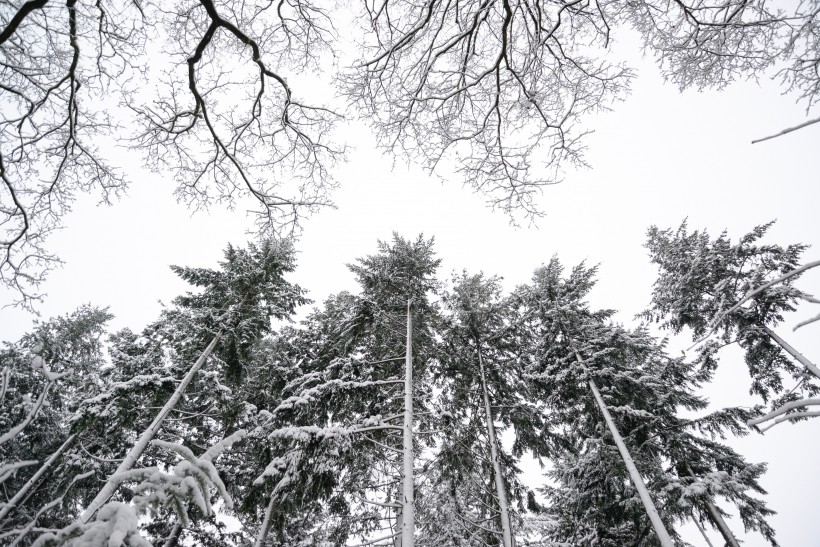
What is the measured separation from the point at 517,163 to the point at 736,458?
10.6 m

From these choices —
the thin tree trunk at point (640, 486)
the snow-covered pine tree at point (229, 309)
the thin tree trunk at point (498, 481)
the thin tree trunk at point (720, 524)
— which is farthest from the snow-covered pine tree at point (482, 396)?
the snow-covered pine tree at point (229, 309)

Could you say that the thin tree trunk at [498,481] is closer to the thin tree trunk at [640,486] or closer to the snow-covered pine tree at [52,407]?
the thin tree trunk at [640,486]

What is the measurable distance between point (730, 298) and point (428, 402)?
9.34 metres

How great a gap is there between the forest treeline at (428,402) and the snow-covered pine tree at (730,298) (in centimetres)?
7

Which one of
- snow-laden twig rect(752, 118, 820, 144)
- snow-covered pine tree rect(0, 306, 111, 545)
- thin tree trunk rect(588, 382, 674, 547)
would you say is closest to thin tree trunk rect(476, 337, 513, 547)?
thin tree trunk rect(588, 382, 674, 547)

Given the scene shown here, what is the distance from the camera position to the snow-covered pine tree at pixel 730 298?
9.98 metres

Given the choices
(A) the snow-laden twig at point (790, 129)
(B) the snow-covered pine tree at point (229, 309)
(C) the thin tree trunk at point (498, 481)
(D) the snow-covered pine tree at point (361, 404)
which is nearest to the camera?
(A) the snow-laden twig at point (790, 129)

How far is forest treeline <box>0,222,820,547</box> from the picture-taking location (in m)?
7.57

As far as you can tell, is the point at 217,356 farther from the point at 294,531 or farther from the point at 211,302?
the point at 294,531

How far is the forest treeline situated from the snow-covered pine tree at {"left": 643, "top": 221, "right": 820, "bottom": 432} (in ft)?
0.22

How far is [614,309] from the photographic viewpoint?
469 inches

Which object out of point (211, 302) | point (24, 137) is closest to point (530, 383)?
point (211, 302)

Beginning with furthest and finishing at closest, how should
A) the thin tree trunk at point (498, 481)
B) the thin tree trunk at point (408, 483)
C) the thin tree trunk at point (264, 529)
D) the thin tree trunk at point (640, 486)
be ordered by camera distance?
the thin tree trunk at point (264, 529)
the thin tree trunk at point (640, 486)
the thin tree trunk at point (498, 481)
the thin tree trunk at point (408, 483)

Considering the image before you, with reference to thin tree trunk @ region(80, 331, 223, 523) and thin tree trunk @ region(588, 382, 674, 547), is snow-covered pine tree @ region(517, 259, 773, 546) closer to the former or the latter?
thin tree trunk @ region(588, 382, 674, 547)
